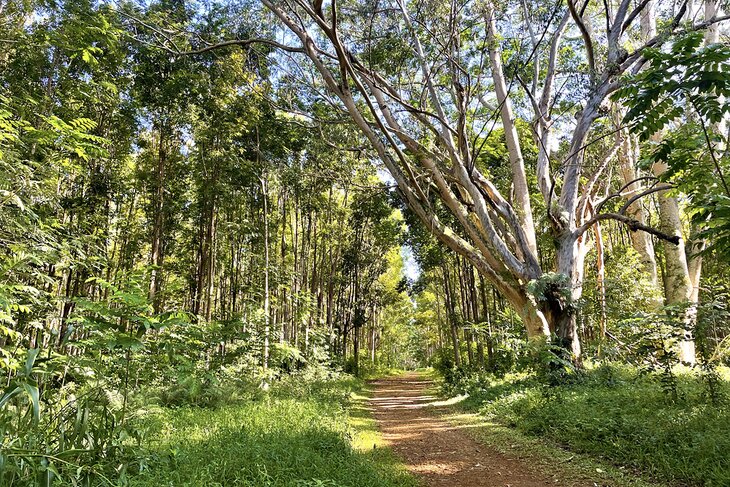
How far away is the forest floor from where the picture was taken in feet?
15.8

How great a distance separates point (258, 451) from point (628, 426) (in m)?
4.79

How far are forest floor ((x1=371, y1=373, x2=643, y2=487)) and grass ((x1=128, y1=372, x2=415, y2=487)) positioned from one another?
0.47m

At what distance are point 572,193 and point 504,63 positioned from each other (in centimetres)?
425

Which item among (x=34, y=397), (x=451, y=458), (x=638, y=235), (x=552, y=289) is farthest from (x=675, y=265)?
(x=34, y=397)

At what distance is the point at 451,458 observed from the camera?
610 cm

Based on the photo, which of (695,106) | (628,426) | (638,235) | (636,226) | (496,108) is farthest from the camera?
(638,235)

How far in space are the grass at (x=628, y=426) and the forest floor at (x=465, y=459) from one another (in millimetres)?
286

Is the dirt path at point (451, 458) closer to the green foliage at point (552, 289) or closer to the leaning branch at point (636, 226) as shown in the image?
the green foliage at point (552, 289)

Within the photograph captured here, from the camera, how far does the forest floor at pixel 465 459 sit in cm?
482

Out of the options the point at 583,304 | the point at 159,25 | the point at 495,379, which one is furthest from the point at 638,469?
the point at 159,25

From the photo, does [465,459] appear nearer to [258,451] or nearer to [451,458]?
[451,458]

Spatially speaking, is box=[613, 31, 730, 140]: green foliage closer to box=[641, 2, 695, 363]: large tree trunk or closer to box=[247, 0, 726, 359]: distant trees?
box=[247, 0, 726, 359]: distant trees

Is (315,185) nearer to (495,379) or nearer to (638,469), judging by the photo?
(495,379)

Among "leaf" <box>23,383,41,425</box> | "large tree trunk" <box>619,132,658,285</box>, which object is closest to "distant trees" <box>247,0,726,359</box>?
"large tree trunk" <box>619,132,658,285</box>
